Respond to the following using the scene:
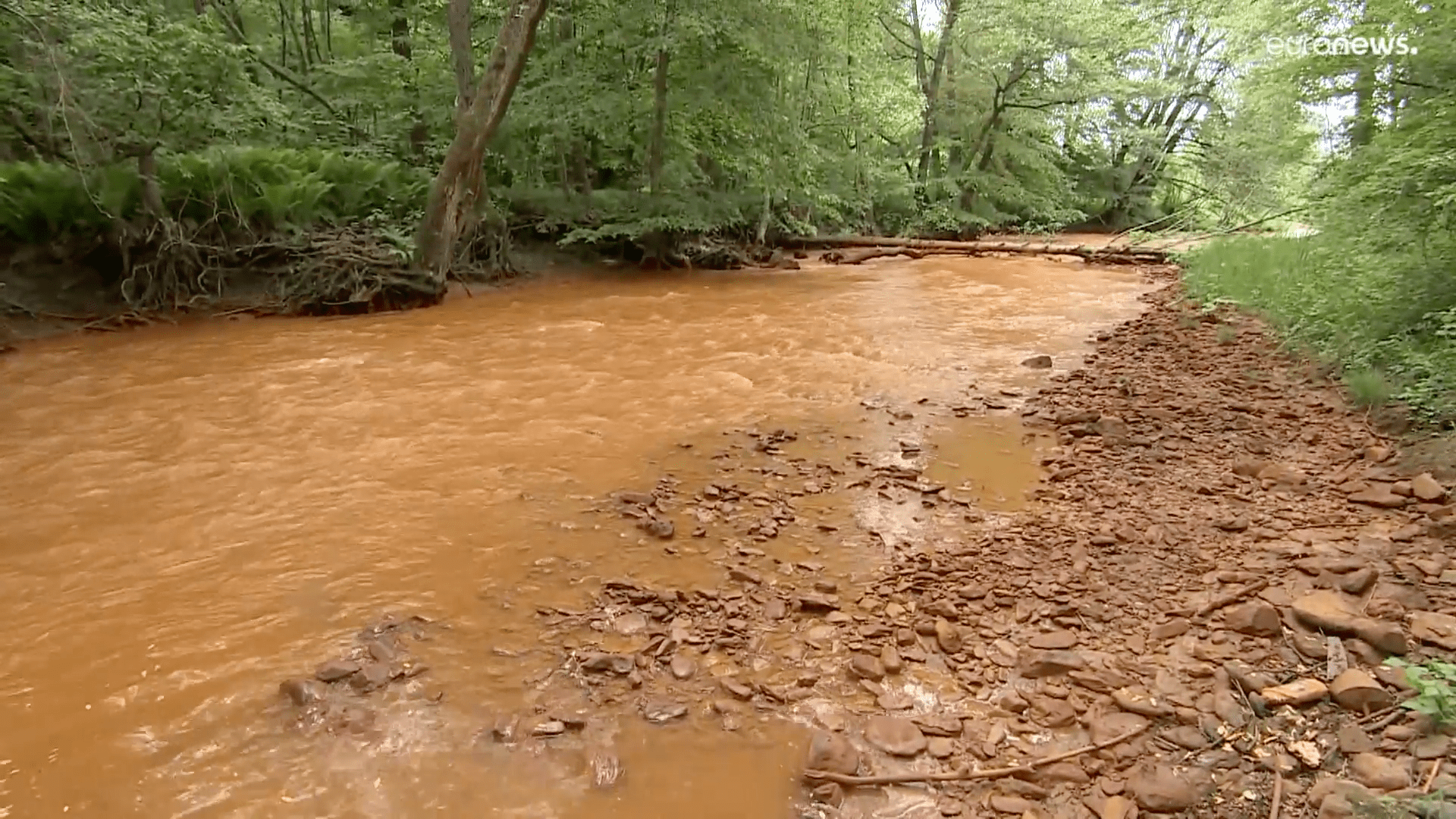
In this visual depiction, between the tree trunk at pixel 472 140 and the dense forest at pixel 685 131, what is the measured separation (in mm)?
43

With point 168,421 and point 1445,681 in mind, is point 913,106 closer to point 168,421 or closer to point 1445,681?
point 168,421

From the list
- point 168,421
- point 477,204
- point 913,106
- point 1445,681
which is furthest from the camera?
point 913,106

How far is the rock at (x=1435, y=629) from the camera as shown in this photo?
9.39 ft

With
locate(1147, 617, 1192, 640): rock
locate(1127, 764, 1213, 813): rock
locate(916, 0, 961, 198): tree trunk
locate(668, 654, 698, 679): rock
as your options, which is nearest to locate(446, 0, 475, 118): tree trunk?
locate(668, 654, 698, 679): rock

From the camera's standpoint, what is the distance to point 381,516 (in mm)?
4551

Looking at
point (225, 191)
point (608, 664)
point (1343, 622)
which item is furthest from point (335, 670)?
point (225, 191)

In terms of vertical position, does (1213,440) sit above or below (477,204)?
below

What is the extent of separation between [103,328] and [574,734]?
9.58 m

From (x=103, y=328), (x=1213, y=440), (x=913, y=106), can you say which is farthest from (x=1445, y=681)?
(x=913, y=106)

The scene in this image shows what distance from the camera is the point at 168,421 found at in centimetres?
623

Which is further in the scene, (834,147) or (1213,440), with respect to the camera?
(834,147)

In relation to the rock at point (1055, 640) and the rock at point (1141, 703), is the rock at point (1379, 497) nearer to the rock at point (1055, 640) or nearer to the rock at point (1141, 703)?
the rock at point (1055, 640)

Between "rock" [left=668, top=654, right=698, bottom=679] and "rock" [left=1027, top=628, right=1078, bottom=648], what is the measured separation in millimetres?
1342

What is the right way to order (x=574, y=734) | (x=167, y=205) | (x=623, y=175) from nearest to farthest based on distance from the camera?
(x=574, y=734), (x=167, y=205), (x=623, y=175)
